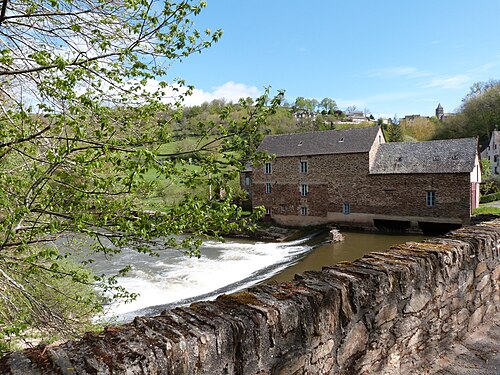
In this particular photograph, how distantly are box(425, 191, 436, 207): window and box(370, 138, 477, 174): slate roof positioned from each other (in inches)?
70.8

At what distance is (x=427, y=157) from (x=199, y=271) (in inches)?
837

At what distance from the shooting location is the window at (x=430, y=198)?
98.4 ft

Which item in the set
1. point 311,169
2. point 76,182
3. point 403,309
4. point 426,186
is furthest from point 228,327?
point 311,169

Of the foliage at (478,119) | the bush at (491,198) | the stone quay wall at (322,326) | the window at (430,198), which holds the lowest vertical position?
the bush at (491,198)

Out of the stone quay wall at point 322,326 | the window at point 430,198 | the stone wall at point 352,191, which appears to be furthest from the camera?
the window at point 430,198

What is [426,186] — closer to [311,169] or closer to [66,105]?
[311,169]

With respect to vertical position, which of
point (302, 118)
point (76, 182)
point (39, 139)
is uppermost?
point (302, 118)

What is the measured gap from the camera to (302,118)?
85.5m

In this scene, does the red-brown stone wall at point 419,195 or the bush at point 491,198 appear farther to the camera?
the bush at point 491,198

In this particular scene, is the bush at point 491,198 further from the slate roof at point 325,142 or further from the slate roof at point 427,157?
the slate roof at point 325,142

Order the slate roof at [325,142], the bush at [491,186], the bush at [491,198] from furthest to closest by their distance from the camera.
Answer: the bush at [491,186] < the bush at [491,198] < the slate roof at [325,142]

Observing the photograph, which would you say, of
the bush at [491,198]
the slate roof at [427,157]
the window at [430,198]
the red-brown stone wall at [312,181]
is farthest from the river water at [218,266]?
the bush at [491,198]

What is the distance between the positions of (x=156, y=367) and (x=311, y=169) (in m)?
34.8

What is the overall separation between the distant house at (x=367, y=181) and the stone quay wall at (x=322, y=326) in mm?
28094
